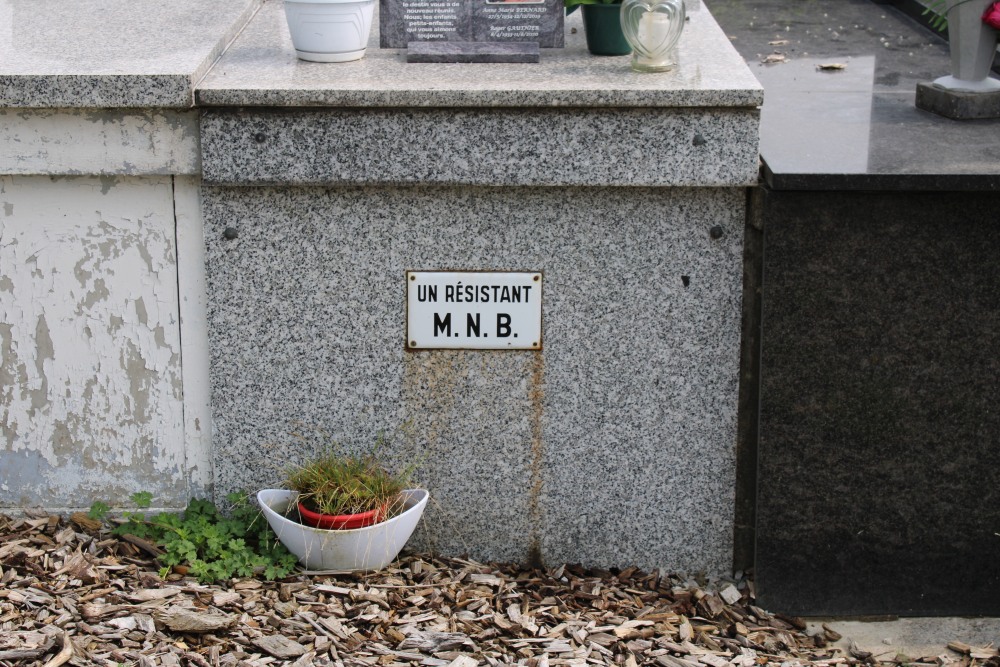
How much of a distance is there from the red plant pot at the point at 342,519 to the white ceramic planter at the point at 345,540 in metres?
0.03

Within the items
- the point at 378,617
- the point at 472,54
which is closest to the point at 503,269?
the point at 472,54

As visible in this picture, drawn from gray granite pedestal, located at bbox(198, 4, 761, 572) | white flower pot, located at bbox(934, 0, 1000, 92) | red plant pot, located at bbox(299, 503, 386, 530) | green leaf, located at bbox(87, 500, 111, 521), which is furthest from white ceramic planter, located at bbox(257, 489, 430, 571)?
white flower pot, located at bbox(934, 0, 1000, 92)

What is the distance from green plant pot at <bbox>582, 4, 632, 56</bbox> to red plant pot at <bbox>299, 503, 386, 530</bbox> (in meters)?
1.46

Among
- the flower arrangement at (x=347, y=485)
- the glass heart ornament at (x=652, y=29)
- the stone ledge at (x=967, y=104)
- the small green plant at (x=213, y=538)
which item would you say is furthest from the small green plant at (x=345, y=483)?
the stone ledge at (x=967, y=104)

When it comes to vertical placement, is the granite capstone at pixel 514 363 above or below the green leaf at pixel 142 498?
above

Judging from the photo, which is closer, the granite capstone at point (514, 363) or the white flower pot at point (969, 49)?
the granite capstone at point (514, 363)

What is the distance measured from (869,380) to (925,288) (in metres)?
0.28

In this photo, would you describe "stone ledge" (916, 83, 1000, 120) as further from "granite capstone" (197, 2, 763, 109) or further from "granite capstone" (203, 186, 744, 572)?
"granite capstone" (203, 186, 744, 572)

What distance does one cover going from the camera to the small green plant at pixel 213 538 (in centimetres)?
319

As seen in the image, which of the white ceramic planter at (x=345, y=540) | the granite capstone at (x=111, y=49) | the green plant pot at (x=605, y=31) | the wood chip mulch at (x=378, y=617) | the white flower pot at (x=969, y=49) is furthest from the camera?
the white flower pot at (x=969, y=49)

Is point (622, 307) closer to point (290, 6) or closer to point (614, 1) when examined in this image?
point (614, 1)

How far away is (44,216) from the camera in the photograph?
3227mm

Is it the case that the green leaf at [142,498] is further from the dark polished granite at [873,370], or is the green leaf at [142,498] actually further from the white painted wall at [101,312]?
the dark polished granite at [873,370]

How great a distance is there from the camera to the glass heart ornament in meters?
3.18
